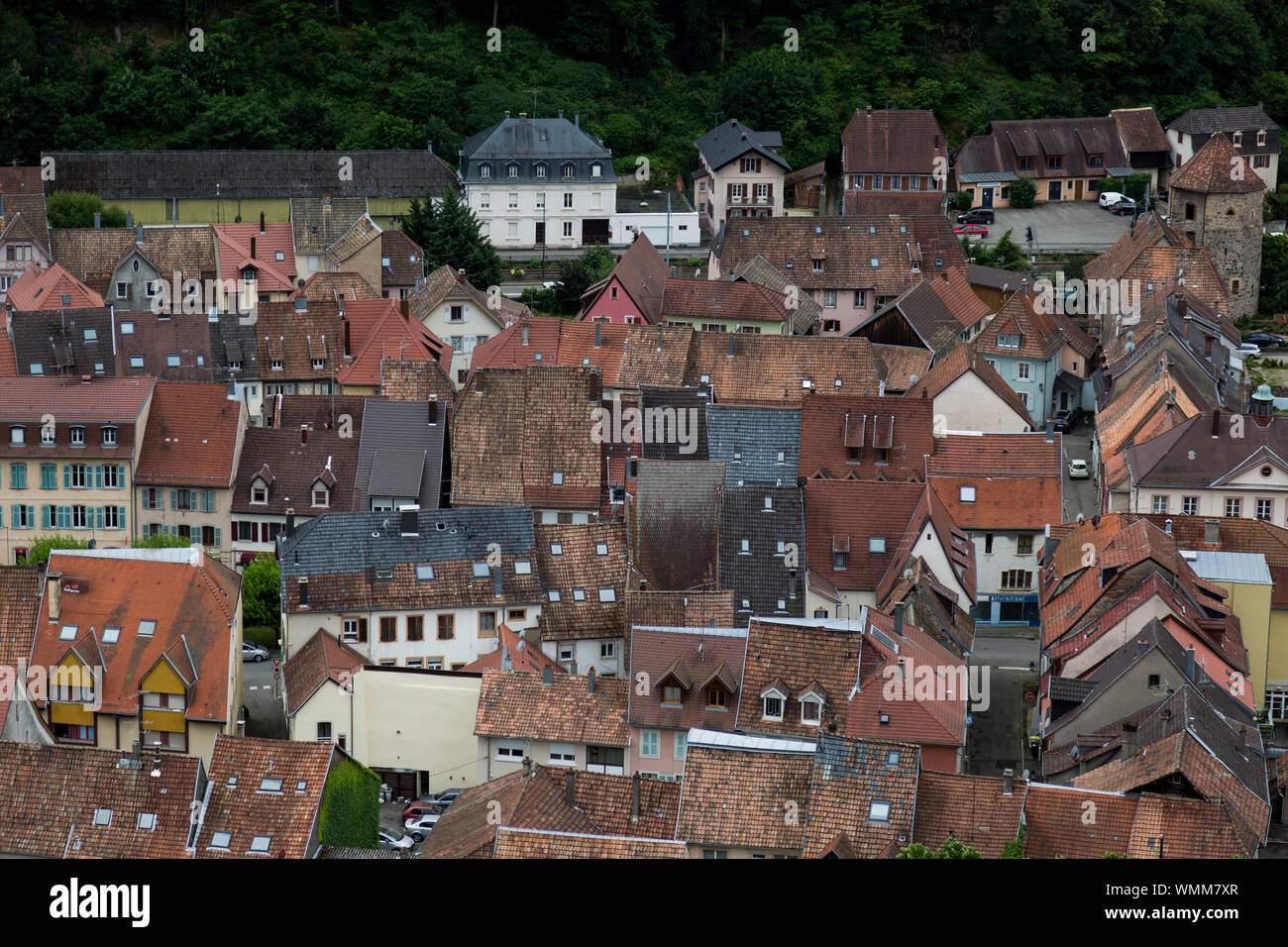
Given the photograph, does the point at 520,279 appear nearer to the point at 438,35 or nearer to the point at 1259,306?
the point at 438,35

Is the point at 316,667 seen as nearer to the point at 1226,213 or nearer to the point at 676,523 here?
the point at 676,523

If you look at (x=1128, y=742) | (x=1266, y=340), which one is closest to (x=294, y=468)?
(x=1128, y=742)

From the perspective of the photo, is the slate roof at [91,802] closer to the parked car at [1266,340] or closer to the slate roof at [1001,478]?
the slate roof at [1001,478]

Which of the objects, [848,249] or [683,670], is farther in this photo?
[848,249]

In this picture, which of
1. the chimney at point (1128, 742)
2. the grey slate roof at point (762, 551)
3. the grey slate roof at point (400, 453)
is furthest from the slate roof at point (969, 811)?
the grey slate roof at point (400, 453)

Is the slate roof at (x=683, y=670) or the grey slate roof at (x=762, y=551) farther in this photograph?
the grey slate roof at (x=762, y=551)

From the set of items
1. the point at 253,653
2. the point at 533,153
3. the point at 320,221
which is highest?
the point at 533,153
